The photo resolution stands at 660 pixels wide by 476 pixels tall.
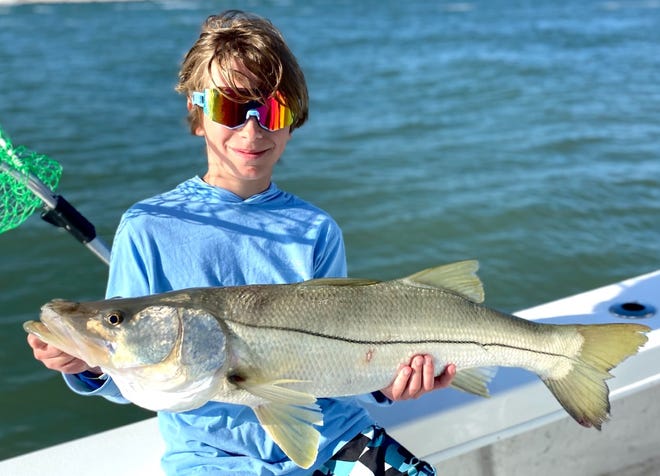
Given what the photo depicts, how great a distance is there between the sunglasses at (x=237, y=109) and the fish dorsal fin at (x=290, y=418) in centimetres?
89

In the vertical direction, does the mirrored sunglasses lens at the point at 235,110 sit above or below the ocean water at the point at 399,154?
above

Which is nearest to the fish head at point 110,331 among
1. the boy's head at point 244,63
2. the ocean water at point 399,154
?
the boy's head at point 244,63

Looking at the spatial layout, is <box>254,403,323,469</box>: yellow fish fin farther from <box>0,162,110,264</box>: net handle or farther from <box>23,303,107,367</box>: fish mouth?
<box>0,162,110,264</box>: net handle

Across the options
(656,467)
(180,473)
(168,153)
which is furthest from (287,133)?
(168,153)

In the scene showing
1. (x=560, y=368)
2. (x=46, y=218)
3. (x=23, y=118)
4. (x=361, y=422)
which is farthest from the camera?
(x=23, y=118)

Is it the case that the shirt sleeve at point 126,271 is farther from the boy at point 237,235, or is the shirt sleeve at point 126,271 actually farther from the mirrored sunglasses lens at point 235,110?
the mirrored sunglasses lens at point 235,110

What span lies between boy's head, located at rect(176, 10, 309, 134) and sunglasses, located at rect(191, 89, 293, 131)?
23 mm

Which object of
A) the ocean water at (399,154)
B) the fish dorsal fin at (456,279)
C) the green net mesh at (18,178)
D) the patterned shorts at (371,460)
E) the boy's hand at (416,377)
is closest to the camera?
the boy's hand at (416,377)

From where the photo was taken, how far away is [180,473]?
2.28m

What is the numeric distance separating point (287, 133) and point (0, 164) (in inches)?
38.2

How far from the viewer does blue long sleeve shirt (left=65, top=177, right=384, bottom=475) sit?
2.28 meters

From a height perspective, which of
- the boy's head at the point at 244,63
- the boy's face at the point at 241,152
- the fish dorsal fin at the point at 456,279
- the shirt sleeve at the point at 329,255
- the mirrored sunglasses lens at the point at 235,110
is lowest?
the shirt sleeve at the point at 329,255

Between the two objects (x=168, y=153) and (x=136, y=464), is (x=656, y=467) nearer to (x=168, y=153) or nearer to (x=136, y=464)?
(x=136, y=464)

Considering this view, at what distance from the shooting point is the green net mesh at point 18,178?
2.66 meters
